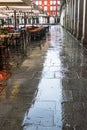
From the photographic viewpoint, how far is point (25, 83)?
8.02 m

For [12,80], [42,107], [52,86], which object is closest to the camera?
[42,107]

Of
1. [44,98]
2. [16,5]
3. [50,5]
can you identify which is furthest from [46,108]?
[50,5]

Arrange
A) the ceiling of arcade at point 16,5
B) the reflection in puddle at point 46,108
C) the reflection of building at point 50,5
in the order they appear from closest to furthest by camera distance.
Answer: the reflection in puddle at point 46,108, the ceiling of arcade at point 16,5, the reflection of building at point 50,5

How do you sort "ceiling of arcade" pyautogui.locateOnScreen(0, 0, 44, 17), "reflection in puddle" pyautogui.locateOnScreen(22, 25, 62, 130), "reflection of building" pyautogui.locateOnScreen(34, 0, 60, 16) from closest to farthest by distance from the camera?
1. "reflection in puddle" pyautogui.locateOnScreen(22, 25, 62, 130)
2. "ceiling of arcade" pyautogui.locateOnScreen(0, 0, 44, 17)
3. "reflection of building" pyautogui.locateOnScreen(34, 0, 60, 16)

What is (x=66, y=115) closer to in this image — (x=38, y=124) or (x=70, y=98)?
(x=38, y=124)

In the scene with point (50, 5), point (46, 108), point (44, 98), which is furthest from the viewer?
point (50, 5)

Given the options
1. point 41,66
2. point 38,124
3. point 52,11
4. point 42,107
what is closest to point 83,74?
point 41,66

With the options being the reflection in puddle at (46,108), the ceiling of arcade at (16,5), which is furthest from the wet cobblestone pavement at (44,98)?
the ceiling of arcade at (16,5)

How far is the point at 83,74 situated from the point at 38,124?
4.57 meters

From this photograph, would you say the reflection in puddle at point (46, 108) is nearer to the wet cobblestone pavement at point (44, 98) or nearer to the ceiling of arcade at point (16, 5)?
the wet cobblestone pavement at point (44, 98)

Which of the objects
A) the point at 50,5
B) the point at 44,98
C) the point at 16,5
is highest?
the point at 16,5

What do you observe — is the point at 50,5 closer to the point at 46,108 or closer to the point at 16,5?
the point at 16,5

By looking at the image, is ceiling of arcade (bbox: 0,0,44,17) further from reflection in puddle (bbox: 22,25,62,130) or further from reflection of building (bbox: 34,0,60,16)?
reflection of building (bbox: 34,0,60,16)

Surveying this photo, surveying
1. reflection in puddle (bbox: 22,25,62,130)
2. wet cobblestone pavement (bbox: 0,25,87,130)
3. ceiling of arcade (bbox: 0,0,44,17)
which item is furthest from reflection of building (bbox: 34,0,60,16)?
reflection in puddle (bbox: 22,25,62,130)
